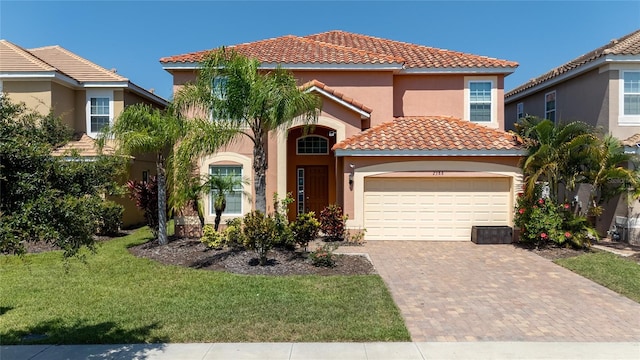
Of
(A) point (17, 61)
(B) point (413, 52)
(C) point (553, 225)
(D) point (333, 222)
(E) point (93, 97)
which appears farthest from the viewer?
(B) point (413, 52)

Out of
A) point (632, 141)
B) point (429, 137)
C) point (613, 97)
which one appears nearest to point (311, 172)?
point (429, 137)

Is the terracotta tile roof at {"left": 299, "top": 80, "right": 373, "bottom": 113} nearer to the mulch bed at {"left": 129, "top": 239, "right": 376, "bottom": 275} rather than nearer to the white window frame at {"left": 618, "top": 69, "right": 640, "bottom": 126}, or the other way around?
the mulch bed at {"left": 129, "top": 239, "right": 376, "bottom": 275}

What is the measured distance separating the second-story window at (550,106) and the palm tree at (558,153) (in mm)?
6285

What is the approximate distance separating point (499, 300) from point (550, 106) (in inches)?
569

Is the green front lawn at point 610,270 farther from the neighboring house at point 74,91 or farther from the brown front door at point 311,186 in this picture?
the neighboring house at point 74,91

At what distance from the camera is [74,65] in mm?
19406

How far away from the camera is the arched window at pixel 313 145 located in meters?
17.1

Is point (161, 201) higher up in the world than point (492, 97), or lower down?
lower down

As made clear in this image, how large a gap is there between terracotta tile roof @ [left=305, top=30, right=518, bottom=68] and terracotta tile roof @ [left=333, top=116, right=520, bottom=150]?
264 cm

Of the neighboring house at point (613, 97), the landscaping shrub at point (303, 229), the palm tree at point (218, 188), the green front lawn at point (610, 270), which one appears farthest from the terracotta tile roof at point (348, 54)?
the green front lawn at point (610, 270)

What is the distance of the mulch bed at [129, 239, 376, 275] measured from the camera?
1001cm

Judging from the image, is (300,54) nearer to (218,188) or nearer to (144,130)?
(218,188)

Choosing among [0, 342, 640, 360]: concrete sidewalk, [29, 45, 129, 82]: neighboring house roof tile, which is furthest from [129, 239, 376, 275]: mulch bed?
[29, 45, 129, 82]: neighboring house roof tile

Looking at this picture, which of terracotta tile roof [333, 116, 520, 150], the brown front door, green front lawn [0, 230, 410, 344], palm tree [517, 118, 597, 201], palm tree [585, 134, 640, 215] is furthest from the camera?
the brown front door
